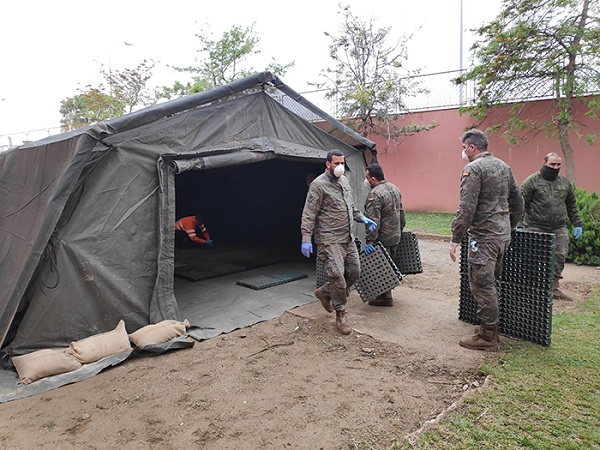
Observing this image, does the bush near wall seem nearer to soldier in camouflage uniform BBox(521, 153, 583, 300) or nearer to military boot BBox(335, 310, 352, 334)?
soldier in camouflage uniform BBox(521, 153, 583, 300)

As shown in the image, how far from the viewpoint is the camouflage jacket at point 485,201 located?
3295 mm

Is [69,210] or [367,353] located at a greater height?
[69,210]

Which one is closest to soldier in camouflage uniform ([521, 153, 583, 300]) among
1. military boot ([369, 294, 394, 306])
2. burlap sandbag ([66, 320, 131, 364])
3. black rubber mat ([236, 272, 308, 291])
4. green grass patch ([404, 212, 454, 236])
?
military boot ([369, 294, 394, 306])

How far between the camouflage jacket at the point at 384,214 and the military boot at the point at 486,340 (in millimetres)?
1567

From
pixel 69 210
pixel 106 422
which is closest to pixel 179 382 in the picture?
pixel 106 422

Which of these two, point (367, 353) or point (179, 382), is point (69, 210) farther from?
point (367, 353)

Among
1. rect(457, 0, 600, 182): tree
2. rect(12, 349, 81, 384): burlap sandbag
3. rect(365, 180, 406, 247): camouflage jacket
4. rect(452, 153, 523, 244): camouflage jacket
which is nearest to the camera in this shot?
rect(12, 349, 81, 384): burlap sandbag

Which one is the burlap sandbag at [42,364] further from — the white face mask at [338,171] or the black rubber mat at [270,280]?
→ the white face mask at [338,171]

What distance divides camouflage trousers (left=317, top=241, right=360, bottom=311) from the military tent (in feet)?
4.83

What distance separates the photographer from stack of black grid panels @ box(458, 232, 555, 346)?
335cm

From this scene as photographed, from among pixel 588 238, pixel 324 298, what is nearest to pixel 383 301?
pixel 324 298

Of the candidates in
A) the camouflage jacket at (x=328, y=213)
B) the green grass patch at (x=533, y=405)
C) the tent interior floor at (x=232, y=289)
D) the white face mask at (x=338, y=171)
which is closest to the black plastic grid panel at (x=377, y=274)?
the camouflage jacket at (x=328, y=213)

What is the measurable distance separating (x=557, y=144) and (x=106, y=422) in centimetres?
1139

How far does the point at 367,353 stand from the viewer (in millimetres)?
3471
